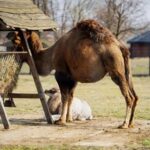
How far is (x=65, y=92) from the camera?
48.1 ft

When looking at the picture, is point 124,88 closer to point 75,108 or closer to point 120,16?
point 75,108

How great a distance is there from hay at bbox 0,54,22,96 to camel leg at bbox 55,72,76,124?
3.31 feet

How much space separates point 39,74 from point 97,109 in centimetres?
385

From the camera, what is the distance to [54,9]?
62312 mm

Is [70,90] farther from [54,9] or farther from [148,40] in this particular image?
[148,40]

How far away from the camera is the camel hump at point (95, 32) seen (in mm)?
13781

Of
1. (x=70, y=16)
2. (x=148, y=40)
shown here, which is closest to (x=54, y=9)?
(x=70, y=16)

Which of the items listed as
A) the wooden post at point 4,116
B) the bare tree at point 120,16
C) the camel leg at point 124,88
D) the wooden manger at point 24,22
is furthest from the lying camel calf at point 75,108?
the bare tree at point 120,16

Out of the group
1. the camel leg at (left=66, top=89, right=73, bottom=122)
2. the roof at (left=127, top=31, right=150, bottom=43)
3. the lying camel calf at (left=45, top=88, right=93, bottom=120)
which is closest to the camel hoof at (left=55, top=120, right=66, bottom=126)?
the camel leg at (left=66, top=89, right=73, bottom=122)

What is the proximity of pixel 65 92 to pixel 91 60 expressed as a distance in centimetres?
134

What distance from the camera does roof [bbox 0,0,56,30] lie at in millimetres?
13619

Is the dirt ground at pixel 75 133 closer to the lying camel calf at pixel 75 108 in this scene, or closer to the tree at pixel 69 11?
the lying camel calf at pixel 75 108

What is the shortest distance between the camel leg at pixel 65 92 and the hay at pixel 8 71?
101 cm

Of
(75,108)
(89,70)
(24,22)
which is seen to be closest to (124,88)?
(89,70)
